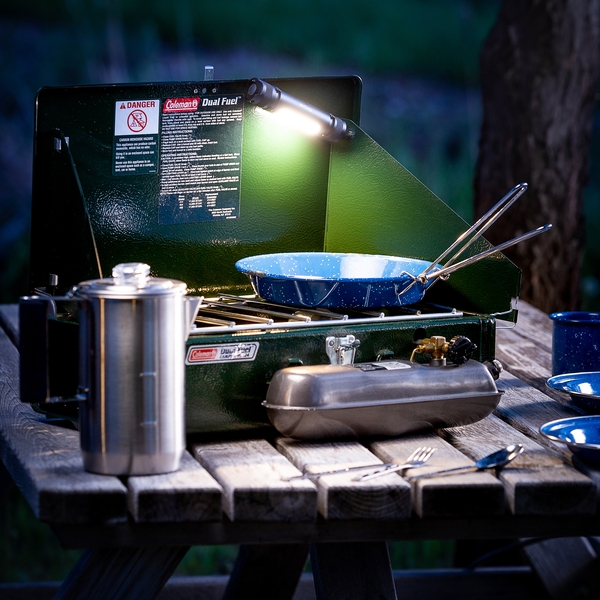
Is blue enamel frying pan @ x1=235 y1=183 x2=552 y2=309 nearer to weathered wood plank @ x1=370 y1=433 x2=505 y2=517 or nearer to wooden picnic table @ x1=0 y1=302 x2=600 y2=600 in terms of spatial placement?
wooden picnic table @ x1=0 y1=302 x2=600 y2=600

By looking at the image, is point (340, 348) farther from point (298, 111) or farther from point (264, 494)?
point (298, 111)

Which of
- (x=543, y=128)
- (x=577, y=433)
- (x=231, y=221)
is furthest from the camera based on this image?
(x=543, y=128)

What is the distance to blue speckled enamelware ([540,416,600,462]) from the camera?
162 centimetres

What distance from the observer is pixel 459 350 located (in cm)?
182

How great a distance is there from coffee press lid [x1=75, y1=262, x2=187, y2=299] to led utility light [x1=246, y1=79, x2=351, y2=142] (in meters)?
0.65

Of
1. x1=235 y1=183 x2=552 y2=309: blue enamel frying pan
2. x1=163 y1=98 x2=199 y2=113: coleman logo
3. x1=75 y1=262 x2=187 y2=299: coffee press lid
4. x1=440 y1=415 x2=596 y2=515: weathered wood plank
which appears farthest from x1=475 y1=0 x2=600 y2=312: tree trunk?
x1=75 y1=262 x2=187 y2=299: coffee press lid

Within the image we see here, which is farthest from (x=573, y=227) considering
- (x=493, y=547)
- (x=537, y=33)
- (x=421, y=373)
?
(x=421, y=373)

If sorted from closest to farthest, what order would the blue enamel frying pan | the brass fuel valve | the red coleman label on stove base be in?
the red coleman label on stove base → the brass fuel valve → the blue enamel frying pan

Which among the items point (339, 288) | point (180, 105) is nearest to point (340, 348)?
point (339, 288)

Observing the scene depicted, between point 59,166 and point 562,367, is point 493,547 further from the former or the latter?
point 59,166

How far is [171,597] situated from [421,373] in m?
1.39

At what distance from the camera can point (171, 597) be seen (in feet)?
9.32

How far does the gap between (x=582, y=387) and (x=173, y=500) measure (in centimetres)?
87

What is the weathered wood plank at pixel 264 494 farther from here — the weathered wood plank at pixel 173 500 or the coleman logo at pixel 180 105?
the coleman logo at pixel 180 105
